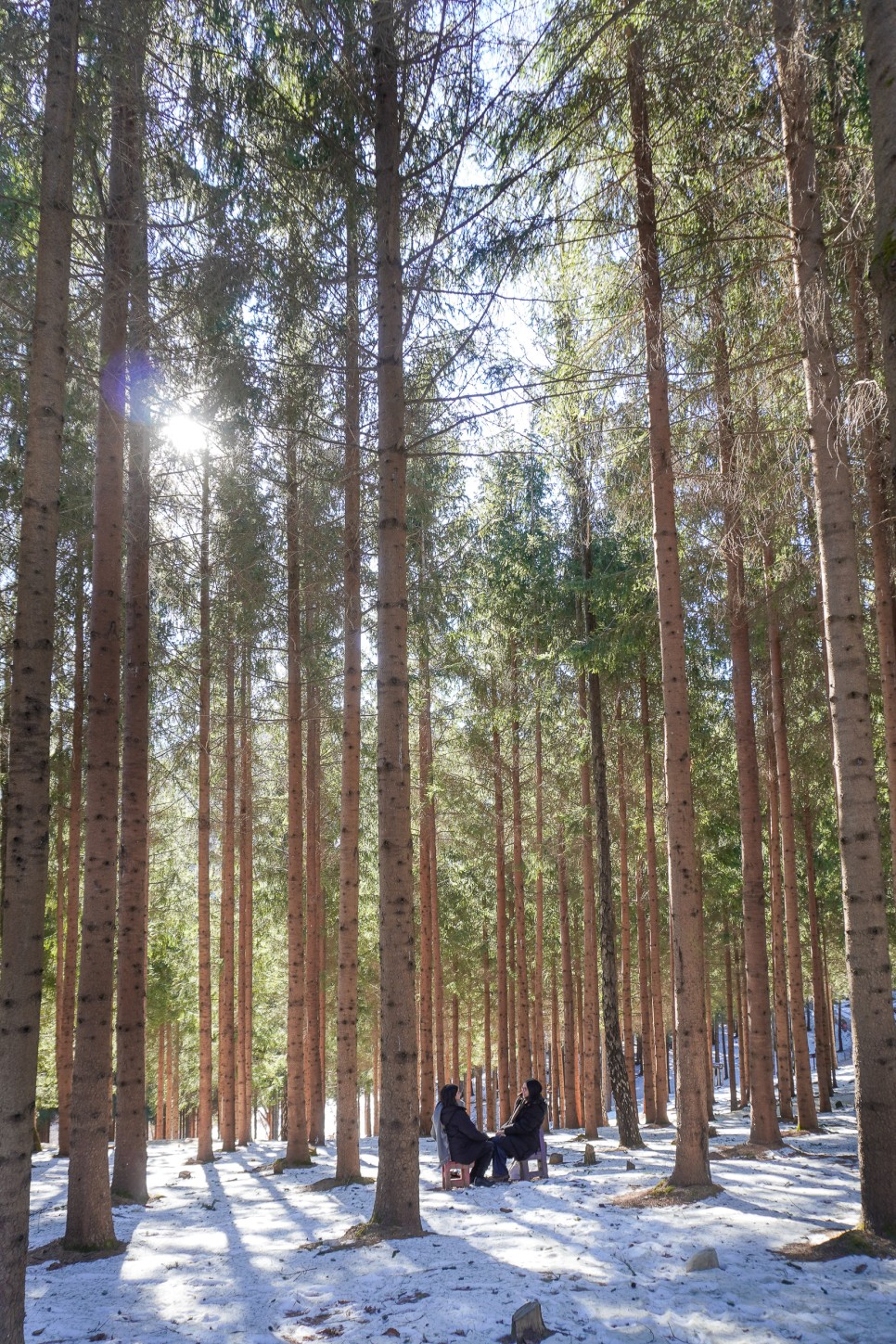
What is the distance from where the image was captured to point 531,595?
52.1 ft

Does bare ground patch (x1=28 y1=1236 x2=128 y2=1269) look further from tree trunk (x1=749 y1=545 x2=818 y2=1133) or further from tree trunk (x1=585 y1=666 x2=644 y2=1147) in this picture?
tree trunk (x1=749 y1=545 x2=818 y2=1133)

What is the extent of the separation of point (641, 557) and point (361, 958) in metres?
17.3

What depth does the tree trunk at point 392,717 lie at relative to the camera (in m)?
7.29

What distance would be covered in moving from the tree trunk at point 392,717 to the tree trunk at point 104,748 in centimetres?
221

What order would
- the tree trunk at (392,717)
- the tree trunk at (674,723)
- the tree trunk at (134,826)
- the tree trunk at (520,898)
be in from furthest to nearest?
1. the tree trunk at (520,898)
2. the tree trunk at (134,826)
3. the tree trunk at (674,723)
4. the tree trunk at (392,717)

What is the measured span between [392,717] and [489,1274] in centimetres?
405

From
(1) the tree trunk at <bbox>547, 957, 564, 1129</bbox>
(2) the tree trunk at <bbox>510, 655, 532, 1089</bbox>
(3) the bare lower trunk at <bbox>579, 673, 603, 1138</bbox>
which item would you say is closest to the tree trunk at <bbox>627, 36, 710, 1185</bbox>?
(3) the bare lower trunk at <bbox>579, 673, 603, 1138</bbox>

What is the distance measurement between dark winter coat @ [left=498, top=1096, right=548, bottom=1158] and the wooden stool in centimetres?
54

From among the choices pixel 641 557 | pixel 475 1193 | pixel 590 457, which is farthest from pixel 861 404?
pixel 475 1193

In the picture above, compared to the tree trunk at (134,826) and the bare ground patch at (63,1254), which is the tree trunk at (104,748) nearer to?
the bare ground patch at (63,1254)

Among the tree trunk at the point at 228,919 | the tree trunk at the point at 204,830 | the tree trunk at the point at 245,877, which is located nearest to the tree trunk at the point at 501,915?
the tree trunk at the point at 245,877

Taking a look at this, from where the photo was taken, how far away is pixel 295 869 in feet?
41.3

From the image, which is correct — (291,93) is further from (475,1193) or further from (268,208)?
(475,1193)

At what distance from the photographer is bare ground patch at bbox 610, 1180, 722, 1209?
788 cm
